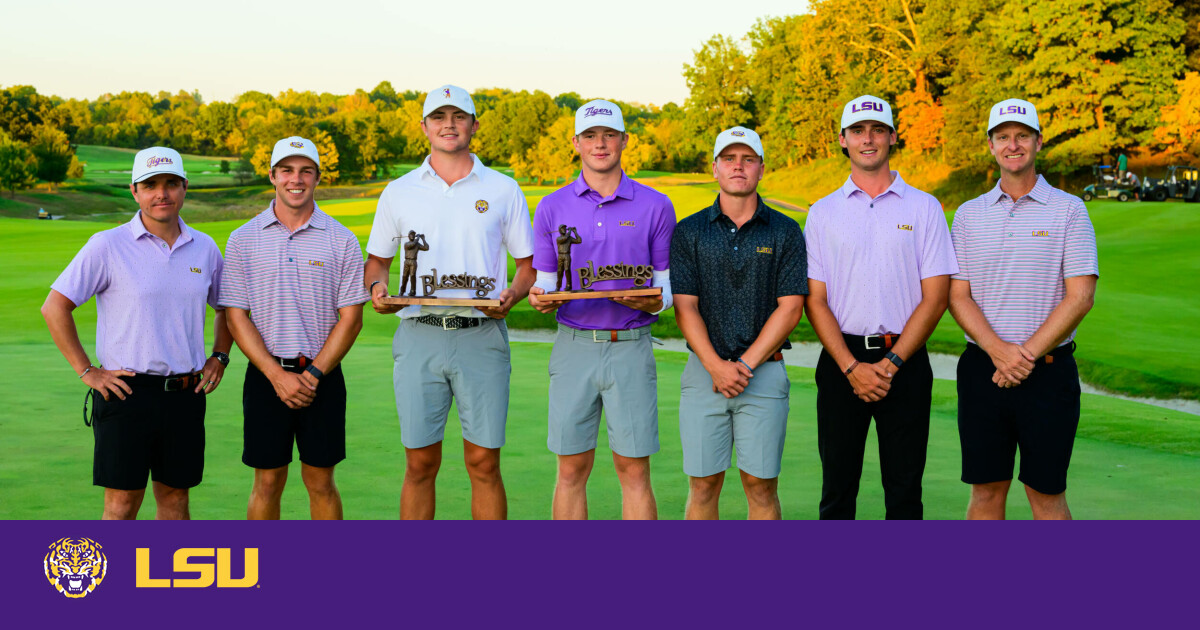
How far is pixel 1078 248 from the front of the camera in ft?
17.6

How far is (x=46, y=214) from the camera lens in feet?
205

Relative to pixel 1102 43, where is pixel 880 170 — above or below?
below

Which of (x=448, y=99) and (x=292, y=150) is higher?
(x=448, y=99)

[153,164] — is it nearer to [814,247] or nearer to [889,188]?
[814,247]

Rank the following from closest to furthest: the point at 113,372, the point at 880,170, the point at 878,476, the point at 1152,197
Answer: the point at 113,372 → the point at 880,170 → the point at 878,476 → the point at 1152,197

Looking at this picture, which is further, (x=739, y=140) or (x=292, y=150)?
(x=292, y=150)

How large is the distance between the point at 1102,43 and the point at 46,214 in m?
59.2

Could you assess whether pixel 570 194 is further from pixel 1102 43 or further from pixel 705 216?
pixel 1102 43

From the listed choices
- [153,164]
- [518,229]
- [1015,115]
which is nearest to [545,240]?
[518,229]

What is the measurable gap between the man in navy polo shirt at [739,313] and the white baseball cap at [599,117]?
58cm

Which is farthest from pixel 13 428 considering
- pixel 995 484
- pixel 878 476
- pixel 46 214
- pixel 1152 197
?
pixel 46 214

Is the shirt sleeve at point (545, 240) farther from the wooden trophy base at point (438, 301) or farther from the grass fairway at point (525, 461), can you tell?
the grass fairway at point (525, 461)

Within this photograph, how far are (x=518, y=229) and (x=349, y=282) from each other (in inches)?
39.2
